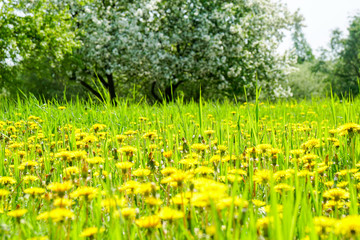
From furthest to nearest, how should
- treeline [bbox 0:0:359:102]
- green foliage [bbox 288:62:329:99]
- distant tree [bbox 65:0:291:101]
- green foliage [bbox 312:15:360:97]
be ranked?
green foliage [bbox 288:62:329:99]
green foliage [bbox 312:15:360:97]
distant tree [bbox 65:0:291:101]
treeline [bbox 0:0:359:102]

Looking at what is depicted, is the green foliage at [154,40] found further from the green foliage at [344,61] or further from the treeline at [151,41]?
the green foliage at [344,61]

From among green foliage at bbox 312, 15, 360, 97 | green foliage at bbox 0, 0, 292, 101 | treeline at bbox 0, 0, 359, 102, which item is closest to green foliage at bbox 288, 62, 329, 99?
green foliage at bbox 312, 15, 360, 97

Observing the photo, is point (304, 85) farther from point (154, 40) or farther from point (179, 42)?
point (154, 40)

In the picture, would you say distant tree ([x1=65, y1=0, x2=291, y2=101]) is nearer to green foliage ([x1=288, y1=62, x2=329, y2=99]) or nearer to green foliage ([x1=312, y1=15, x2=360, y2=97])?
green foliage ([x1=312, y1=15, x2=360, y2=97])

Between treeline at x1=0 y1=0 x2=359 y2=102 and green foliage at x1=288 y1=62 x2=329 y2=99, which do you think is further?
green foliage at x1=288 y1=62 x2=329 y2=99

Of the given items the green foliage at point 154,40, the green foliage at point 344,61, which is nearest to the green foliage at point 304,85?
the green foliage at point 344,61

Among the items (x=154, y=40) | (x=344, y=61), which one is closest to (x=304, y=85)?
(x=344, y=61)

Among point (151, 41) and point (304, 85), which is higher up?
point (151, 41)

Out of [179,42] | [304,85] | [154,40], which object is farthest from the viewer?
[304,85]

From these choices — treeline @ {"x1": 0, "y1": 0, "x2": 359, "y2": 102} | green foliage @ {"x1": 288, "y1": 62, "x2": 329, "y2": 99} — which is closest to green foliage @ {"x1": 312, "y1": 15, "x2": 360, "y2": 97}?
green foliage @ {"x1": 288, "y1": 62, "x2": 329, "y2": 99}

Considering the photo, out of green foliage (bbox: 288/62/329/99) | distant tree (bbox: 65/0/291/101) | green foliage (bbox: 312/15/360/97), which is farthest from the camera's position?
green foliage (bbox: 288/62/329/99)

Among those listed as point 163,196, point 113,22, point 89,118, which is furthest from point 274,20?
point 163,196

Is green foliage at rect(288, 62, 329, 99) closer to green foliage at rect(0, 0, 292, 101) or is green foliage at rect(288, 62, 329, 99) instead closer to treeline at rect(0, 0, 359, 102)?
treeline at rect(0, 0, 359, 102)

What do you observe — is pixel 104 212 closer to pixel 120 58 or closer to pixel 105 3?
pixel 120 58
